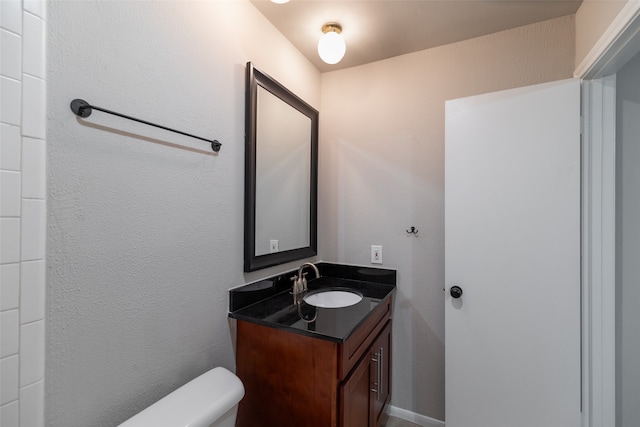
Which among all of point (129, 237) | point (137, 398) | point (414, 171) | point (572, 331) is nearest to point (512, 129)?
point (414, 171)

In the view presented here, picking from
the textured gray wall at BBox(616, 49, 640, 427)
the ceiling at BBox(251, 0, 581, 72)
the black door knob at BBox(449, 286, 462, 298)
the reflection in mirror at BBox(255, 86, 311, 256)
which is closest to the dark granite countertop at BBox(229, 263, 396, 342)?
the reflection in mirror at BBox(255, 86, 311, 256)

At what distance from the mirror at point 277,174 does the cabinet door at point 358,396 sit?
27.4 inches

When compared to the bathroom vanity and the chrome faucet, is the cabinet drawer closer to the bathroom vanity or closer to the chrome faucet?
the bathroom vanity

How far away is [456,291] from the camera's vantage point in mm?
1573

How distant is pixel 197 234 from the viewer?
120 centimetres

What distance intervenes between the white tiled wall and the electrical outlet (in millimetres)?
1660

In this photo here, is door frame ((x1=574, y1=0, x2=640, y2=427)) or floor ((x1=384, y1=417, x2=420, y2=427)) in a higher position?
door frame ((x1=574, y1=0, x2=640, y2=427))

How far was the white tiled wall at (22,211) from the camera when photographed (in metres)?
0.69

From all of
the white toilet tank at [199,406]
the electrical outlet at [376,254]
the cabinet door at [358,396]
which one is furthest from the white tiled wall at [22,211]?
the electrical outlet at [376,254]

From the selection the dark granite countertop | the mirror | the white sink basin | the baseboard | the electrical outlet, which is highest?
the mirror

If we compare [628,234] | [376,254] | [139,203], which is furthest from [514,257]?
[139,203]

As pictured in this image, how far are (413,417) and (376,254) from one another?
1074mm

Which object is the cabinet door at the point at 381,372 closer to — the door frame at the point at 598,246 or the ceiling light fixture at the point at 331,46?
the door frame at the point at 598,246

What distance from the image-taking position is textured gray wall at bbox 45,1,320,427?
0.81 meters
